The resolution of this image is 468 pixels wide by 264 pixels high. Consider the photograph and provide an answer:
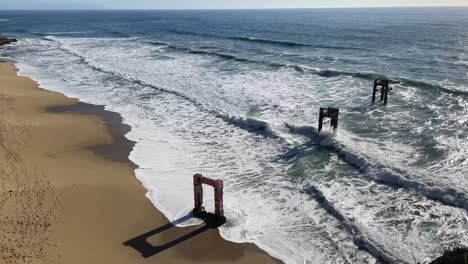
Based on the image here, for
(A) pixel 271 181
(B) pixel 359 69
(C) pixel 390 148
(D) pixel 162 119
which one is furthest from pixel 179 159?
(B) pixel 359 69

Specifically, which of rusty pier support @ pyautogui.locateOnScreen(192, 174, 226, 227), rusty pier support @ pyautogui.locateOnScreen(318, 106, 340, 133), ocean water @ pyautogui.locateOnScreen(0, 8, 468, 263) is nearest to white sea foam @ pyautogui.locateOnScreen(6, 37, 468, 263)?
ocean water @ pyautogui.locateOnScreen(0, 8, 468, 263)

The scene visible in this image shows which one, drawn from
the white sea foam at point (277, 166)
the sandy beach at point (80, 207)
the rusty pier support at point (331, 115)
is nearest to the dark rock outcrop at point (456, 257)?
the white sea foam at point (277, 166)

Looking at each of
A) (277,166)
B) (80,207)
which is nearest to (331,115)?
(277,166)

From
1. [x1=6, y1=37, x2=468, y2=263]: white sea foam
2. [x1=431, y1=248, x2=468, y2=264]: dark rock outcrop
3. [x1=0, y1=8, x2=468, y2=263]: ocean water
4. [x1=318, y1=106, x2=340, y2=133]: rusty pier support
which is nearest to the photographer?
[x1=431, y1=248, x2=468, y2=264]: dark rock outcrop

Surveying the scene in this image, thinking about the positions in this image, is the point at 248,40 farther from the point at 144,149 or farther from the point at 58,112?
the point at 144,149

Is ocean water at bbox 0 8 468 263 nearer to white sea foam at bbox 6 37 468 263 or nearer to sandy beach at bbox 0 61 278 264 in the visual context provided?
white sea foam at bbox 6 37 468 263
